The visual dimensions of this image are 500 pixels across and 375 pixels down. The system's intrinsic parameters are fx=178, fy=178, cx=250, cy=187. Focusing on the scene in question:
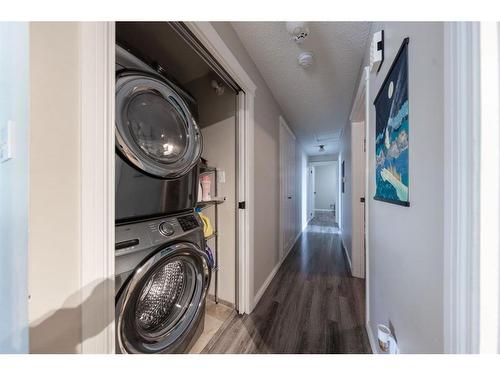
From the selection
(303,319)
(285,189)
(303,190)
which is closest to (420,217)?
(303,319)

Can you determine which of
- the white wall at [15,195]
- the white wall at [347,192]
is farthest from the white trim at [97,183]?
the white wall at [347,192]

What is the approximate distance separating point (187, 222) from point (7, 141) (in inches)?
28.8

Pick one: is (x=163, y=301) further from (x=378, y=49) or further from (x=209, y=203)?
(x=378, y=49)

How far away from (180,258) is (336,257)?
8.91 feet

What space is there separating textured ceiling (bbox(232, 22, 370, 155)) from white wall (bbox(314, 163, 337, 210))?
5054mm

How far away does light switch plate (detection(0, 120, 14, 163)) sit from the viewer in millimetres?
538

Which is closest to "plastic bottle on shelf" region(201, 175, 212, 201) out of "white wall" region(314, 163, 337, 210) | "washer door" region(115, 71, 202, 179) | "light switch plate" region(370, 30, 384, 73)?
"washer door" region(115, 71, 202, 179)

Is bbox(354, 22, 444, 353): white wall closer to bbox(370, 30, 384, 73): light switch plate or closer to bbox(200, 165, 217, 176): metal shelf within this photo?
bbox(370, 30, 384, 73): light switch plate

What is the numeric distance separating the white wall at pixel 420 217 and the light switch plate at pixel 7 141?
126cm

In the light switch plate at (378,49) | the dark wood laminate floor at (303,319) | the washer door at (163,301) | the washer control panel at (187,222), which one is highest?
the light switch plate at (378,49)

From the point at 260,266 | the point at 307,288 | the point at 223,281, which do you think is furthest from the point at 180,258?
the point at 307,288

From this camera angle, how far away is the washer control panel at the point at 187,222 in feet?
3.38

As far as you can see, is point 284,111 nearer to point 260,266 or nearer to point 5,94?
point 260,266

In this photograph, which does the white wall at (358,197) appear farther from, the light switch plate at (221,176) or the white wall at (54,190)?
the white wall at (54,190)
